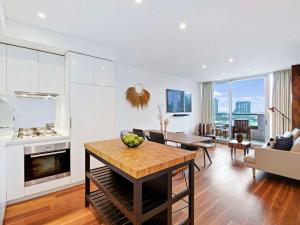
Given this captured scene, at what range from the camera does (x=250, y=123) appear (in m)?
6.19

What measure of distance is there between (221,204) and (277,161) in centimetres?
150

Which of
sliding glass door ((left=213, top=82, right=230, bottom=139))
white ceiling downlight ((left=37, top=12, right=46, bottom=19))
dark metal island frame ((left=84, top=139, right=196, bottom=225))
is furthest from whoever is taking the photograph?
sliding glass door ((left=213, top=82, right=230, bottom=139))

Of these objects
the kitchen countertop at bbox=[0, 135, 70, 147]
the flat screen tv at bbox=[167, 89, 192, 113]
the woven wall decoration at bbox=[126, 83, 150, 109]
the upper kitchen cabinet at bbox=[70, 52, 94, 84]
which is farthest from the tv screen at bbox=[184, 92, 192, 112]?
the kitchen countertop at bbox=[0, 135, 70, 147]

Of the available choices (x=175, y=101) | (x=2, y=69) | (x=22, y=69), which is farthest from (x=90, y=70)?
(x=175, y=101)

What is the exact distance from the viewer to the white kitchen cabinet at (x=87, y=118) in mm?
2820

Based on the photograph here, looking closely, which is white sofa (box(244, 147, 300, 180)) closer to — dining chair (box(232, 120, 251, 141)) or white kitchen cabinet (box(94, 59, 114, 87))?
dining chair (box(232, 120, 251, 141))

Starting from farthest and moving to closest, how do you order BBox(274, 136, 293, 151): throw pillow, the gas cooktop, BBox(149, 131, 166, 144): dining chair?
BBox(274, 136, 293, 151): throw pillow < BBox(149, 131, 166, 144): dining chair < the gas cooktop

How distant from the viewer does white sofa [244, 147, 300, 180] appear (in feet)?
8.89

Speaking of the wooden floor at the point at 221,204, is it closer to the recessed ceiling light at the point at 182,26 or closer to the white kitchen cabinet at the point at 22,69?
the white kitchen cabinet at the point at 22,69

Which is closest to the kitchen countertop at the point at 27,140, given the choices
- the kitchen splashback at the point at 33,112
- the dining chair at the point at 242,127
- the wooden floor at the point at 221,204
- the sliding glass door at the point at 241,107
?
the kitchen splashback at the point at 33,112

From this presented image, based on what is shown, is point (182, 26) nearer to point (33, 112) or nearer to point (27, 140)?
point (27, 140)

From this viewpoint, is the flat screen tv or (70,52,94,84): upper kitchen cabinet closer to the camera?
(70,52,94,84): upper kitchen cabinet

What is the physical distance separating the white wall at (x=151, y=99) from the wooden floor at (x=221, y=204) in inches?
85.3

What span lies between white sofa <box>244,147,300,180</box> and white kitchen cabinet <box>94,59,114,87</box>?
3276mm
